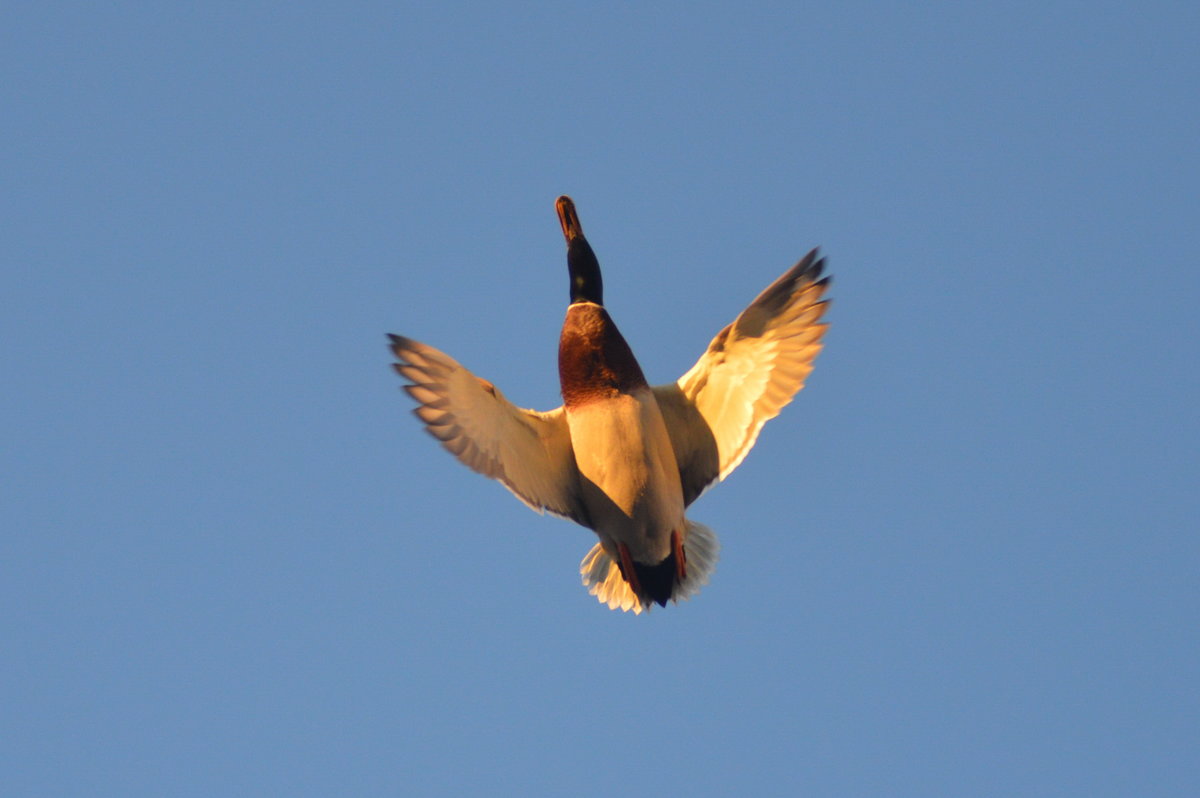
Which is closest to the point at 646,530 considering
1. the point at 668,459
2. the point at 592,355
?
the point at 668,459

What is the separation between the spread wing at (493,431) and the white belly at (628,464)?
0.33ft

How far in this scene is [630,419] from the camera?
724 centimetres

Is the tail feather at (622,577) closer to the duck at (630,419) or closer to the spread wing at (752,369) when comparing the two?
the duck at (630,419)

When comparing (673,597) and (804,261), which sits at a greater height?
(804,261)

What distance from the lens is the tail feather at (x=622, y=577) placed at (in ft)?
27.2

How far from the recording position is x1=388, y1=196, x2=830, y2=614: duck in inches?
284

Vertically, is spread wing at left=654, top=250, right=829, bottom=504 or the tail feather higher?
spread wing at left=654, top=250, right=829, bottom=504

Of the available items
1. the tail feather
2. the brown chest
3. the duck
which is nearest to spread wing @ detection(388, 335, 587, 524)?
the duck

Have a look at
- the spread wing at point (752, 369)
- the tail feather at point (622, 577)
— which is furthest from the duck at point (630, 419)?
the tail feather at point (622, 577)

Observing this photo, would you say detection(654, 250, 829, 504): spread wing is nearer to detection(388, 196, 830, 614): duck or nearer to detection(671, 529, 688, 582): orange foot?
detection(388, 196, 830, 614): duck

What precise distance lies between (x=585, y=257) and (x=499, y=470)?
1457mm

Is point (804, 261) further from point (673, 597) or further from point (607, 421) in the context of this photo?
point (673, 597)

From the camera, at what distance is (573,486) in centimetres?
756

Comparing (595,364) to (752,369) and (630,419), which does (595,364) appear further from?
(752,369)
